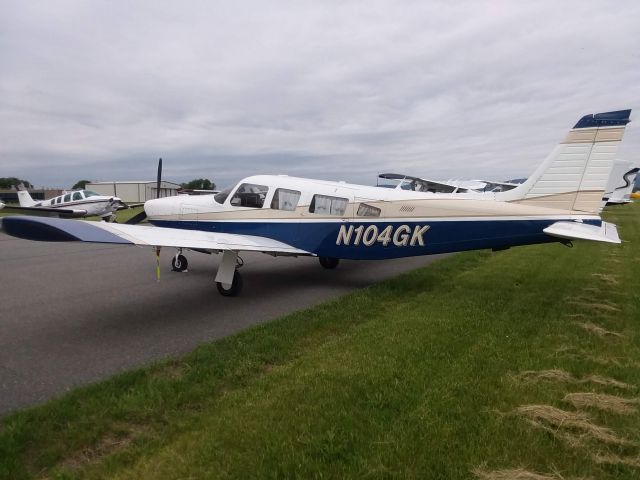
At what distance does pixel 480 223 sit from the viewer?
743 centimetres

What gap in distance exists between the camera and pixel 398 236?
8.09m

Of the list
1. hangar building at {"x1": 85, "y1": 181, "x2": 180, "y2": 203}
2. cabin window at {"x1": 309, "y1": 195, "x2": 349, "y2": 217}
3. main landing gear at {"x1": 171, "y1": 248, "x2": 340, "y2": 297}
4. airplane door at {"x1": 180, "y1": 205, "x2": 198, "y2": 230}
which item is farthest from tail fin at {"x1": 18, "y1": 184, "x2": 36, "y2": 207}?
hangar building at {"x1": 85, "y1": 181, "x2": 180, "y2": 203}

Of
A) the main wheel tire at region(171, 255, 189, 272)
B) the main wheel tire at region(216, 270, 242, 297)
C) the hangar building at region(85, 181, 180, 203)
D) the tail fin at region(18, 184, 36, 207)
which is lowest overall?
the hangar building at region(85, 181, 180, 203)

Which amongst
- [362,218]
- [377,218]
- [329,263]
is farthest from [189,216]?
[377,218]

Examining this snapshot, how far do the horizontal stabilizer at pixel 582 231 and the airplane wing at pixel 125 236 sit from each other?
14.3 ft

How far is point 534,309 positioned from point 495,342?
76.6 inches

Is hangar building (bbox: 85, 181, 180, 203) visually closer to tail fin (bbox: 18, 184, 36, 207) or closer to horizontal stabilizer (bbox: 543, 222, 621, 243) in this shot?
tail fin (bbox: 18, 184, 36, 207)

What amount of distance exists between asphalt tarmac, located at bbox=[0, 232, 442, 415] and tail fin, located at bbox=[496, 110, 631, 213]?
3899mm

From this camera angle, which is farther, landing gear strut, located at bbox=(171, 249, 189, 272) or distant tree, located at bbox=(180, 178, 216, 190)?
distant tree, located at bbox=(180, 178, 216, 190)

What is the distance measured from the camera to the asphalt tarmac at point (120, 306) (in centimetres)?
476

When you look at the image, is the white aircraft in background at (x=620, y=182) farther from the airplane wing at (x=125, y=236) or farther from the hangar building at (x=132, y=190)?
the hangar building at (x=132, y=190)

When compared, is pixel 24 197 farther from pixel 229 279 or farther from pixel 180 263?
pixel 229 279

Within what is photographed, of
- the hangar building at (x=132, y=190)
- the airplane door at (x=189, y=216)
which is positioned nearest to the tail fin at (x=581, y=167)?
the airplane door at (x=189, y=216)

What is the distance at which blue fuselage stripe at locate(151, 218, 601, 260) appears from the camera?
23.7 ft
